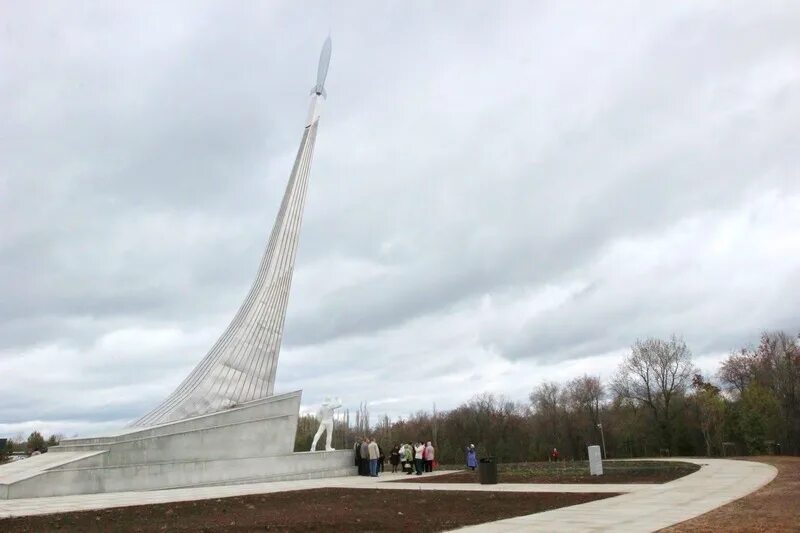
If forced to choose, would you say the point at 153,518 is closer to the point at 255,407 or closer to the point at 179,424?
the point at 179,424

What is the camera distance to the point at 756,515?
752 centimetres

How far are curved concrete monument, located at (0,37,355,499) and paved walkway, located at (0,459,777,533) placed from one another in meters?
0.92

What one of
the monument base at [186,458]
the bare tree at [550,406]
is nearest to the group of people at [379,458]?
the monument base at [186,458]

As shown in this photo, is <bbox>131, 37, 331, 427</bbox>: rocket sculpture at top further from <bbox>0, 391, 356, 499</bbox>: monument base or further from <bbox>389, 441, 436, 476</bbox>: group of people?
<bbox>389, 441, 436, 476</bbox>: group of people

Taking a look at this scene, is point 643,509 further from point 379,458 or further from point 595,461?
point 379,458

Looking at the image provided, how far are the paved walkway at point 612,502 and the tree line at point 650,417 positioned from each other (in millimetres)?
19636

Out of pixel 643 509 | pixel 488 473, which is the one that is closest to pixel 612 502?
pixel 643 509

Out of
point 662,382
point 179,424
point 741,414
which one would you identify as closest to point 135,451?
point 179,424

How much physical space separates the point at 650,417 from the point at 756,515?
40.3m

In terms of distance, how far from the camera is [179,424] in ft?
54.6

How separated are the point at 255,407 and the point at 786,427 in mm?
28736

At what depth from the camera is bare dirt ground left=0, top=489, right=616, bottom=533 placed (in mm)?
7832

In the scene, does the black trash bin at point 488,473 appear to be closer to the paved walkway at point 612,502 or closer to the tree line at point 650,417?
the paved walkway at point 612,502

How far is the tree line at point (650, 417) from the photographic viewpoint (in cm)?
3275
